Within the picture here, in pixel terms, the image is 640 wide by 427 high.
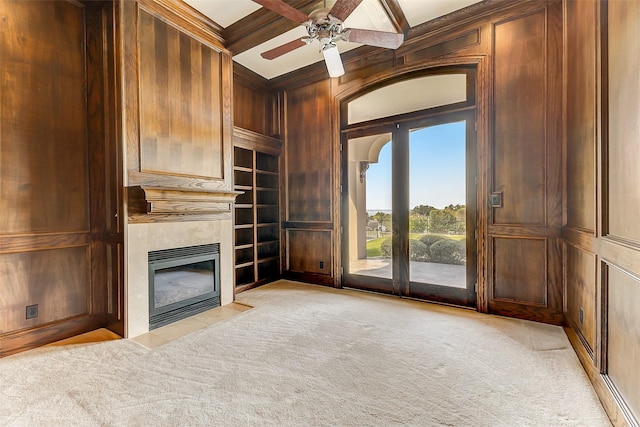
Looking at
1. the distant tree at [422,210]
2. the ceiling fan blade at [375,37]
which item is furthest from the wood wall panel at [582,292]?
the ceiling fan blade at [375,37]

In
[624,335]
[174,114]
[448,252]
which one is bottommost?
[624,335]

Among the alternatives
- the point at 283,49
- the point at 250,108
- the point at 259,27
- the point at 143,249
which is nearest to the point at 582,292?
the point at 283,49

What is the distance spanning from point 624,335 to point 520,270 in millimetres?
1598

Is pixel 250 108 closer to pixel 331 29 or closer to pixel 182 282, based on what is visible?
pixel 331 29

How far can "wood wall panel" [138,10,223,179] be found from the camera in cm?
291

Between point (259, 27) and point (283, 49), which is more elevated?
point (259, 27)

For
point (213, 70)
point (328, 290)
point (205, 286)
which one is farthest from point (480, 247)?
point (213, 70)

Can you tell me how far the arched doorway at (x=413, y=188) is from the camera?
11.5 ft

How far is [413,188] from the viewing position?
3.87 m

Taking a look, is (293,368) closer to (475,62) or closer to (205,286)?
(205,286)

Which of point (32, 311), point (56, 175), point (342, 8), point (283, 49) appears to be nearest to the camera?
point (342, 8)

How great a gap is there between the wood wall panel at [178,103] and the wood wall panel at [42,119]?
2.12 ft

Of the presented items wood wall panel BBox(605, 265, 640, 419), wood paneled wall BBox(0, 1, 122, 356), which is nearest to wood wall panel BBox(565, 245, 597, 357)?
wood wall panel BBox(605, 265, 640, 419)

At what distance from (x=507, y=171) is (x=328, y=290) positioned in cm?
276
